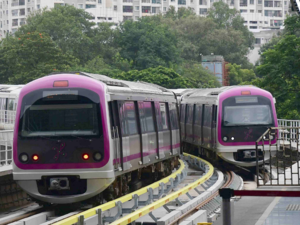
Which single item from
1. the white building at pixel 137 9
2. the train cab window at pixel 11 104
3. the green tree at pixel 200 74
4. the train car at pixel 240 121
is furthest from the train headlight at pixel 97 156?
the white building at pixel 137 9

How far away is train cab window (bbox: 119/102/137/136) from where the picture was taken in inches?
580

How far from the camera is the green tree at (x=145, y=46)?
80.2 m

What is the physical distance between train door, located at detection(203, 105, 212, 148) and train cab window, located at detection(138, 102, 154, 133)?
5.93 m

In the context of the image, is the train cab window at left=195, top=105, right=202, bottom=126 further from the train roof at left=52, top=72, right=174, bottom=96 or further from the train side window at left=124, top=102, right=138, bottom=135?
the train side window at left=124, top=102, right=138, bottom=135

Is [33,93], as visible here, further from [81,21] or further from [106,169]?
[81,21]

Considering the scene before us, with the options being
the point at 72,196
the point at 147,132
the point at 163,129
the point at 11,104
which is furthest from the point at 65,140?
the point at 11,104

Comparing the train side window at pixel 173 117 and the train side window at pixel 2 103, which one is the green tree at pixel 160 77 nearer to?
the train side window at pixel 2 103

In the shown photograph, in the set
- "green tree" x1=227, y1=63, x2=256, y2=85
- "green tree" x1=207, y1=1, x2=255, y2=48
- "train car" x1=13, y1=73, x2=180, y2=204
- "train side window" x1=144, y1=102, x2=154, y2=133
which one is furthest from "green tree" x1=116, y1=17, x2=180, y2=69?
"train car" x1=13, y1=73, x2=180, y2=204

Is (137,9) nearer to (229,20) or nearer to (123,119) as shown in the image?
(229,20)

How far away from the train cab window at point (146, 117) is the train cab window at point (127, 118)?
73 centimetres

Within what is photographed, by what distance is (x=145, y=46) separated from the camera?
266 feet

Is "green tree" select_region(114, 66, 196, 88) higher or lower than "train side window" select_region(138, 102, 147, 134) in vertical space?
higher

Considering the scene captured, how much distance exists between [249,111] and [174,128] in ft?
8.43

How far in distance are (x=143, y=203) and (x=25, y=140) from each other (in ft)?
8.83
